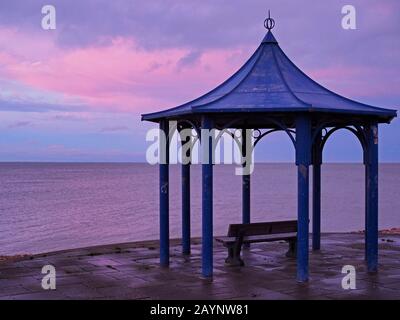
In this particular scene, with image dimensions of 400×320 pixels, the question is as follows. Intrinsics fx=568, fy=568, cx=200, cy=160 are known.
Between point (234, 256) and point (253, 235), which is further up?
point (253, 235)

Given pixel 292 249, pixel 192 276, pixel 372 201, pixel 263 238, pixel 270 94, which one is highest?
pixel 270 94

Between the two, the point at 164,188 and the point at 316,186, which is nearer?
the point at 164,188

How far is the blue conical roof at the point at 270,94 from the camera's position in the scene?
1098cm

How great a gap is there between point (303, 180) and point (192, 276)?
3007 millimetres

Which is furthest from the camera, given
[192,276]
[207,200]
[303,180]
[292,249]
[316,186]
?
[316,186]

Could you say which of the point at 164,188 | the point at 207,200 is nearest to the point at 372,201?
the point at 207,200

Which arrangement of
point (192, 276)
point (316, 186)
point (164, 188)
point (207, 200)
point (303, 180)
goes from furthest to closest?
point (316, 186)
point (164, 188)
point (192, 276)
point (207, 200)
point (303, 180)

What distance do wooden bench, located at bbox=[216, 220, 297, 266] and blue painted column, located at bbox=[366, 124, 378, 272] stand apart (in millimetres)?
1978

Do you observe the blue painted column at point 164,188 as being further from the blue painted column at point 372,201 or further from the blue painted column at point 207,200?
the blue painted column at point 372,201

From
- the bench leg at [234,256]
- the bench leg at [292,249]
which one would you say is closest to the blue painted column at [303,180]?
the bench leg at [234,256]

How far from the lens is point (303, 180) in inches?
433

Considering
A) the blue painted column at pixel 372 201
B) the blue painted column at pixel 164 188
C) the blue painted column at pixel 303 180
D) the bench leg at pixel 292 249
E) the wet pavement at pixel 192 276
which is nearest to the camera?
the wet pavement at pixel 192 276

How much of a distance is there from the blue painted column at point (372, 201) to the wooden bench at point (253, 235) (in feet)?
6.49

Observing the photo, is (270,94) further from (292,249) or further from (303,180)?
(292,249)
